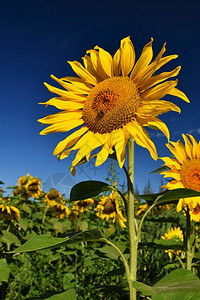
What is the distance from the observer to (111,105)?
1349mm

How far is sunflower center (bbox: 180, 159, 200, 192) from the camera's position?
185cm

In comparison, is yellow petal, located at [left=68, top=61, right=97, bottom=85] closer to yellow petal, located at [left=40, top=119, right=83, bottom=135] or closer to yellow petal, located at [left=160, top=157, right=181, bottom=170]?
yellow petal, located at [left=40, top=119, right=83, bottom=135]

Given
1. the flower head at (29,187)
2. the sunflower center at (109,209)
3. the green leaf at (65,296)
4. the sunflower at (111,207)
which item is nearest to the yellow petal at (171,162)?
the green leaf at (65,296)

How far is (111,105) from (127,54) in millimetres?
285

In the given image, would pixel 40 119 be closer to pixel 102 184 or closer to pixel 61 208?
pixel 102 184

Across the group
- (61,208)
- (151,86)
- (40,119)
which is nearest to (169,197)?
(151,86)

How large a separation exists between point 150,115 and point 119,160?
26cm

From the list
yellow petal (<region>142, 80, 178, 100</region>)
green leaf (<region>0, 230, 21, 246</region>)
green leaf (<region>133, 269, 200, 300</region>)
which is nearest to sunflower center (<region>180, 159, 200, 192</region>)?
green leaf (<region>133, 269, 200, 300</region>)

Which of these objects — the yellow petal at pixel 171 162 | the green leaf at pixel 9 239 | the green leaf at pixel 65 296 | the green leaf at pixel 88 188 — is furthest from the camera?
the green leaf at pixel 9 239

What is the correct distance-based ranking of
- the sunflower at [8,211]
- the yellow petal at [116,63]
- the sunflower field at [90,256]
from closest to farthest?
the yellow petal at [116,63] < the sunflower field at [90,256] < the sunflower at [8,211]

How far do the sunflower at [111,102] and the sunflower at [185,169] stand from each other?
0.67 m

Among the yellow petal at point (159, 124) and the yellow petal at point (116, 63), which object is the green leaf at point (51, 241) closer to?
the yellow petal at point (159, 124)

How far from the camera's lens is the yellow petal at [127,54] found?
133cm

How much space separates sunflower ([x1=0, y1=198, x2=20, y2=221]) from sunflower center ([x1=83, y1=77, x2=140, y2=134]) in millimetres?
3025
